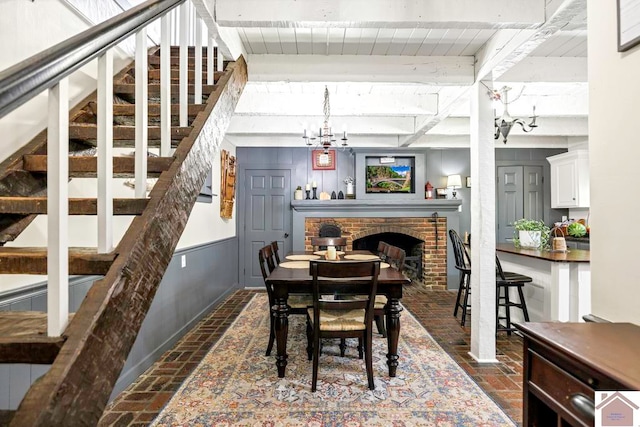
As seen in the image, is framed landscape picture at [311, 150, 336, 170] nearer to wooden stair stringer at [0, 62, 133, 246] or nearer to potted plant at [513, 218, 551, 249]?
potted plant at [513, 218, 551, 249]

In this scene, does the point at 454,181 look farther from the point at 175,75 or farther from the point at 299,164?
the point at 175,75

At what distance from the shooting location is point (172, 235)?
1.30m

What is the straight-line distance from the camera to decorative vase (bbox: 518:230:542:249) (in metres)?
3.70

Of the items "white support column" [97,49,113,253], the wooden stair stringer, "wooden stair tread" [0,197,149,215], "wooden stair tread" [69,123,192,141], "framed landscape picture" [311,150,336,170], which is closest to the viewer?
"white support column" [97,49,113,253]

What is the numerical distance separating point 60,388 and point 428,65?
312 cm

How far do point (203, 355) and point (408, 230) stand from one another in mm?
3818

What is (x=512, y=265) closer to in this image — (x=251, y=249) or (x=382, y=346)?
(x=382, y=346)

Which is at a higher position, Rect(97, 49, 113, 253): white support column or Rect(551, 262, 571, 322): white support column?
Rect(97, 49, 113, 253): white support column

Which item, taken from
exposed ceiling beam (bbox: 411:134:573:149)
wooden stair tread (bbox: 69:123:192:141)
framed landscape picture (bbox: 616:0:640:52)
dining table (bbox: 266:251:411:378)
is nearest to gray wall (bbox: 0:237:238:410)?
wooden stair tread (bbox: 69:123:192:141)

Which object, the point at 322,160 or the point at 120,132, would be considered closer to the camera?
the point at 120,132

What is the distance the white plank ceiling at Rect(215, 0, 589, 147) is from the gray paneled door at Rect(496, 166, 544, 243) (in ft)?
3.73

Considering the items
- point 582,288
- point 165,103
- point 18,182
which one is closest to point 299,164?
point 582,288

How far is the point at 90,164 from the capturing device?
1.33 meters

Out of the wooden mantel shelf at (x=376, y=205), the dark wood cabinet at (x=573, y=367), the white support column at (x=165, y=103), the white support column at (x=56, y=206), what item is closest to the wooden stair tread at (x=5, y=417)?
the white support column at (x=56, y=206)
